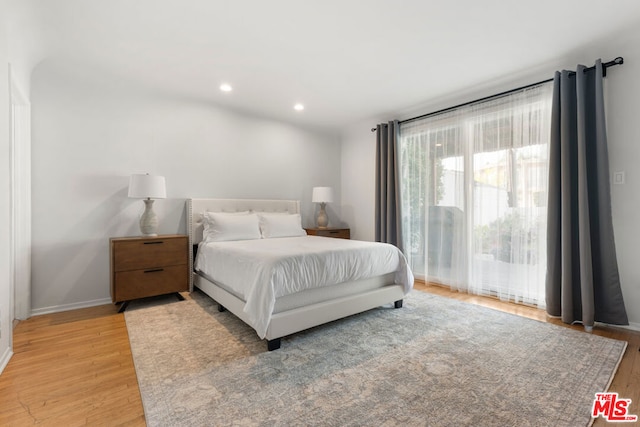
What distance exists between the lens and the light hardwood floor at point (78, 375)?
1476 mm

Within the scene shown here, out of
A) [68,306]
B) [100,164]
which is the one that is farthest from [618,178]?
[68,306]

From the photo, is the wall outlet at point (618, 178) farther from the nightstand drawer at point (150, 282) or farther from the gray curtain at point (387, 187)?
the nightstand drawer at point (150, 282)

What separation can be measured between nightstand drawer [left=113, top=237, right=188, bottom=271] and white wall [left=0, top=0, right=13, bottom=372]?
0.96 meters

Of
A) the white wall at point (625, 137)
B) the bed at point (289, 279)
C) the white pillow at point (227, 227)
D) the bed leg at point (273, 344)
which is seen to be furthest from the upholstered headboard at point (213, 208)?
the white wall at point (625, 137)

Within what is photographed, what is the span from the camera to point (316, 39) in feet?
Answer: 8.39

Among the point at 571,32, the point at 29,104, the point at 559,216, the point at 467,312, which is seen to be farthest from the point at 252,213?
the point at 571,32

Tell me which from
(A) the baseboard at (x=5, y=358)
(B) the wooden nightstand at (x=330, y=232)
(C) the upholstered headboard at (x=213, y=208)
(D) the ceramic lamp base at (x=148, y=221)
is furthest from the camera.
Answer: (B) the wooden nightstand at (x=330, y=232)

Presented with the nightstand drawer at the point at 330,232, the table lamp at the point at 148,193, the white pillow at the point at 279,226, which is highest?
the table lamp at the point at 148,193

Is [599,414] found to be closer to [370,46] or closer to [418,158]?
[370,46]

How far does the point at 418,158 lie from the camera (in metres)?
4.22

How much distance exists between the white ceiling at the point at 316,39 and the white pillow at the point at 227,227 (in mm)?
1576

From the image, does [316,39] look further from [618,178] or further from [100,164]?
[618,178]

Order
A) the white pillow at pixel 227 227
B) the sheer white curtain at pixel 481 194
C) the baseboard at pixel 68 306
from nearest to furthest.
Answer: the baseboard at pixel 68 306, the sheer white curtain at pixel 481 194, the white pillow at pixel 227 227

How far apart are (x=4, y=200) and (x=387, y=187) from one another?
4.03 metres
